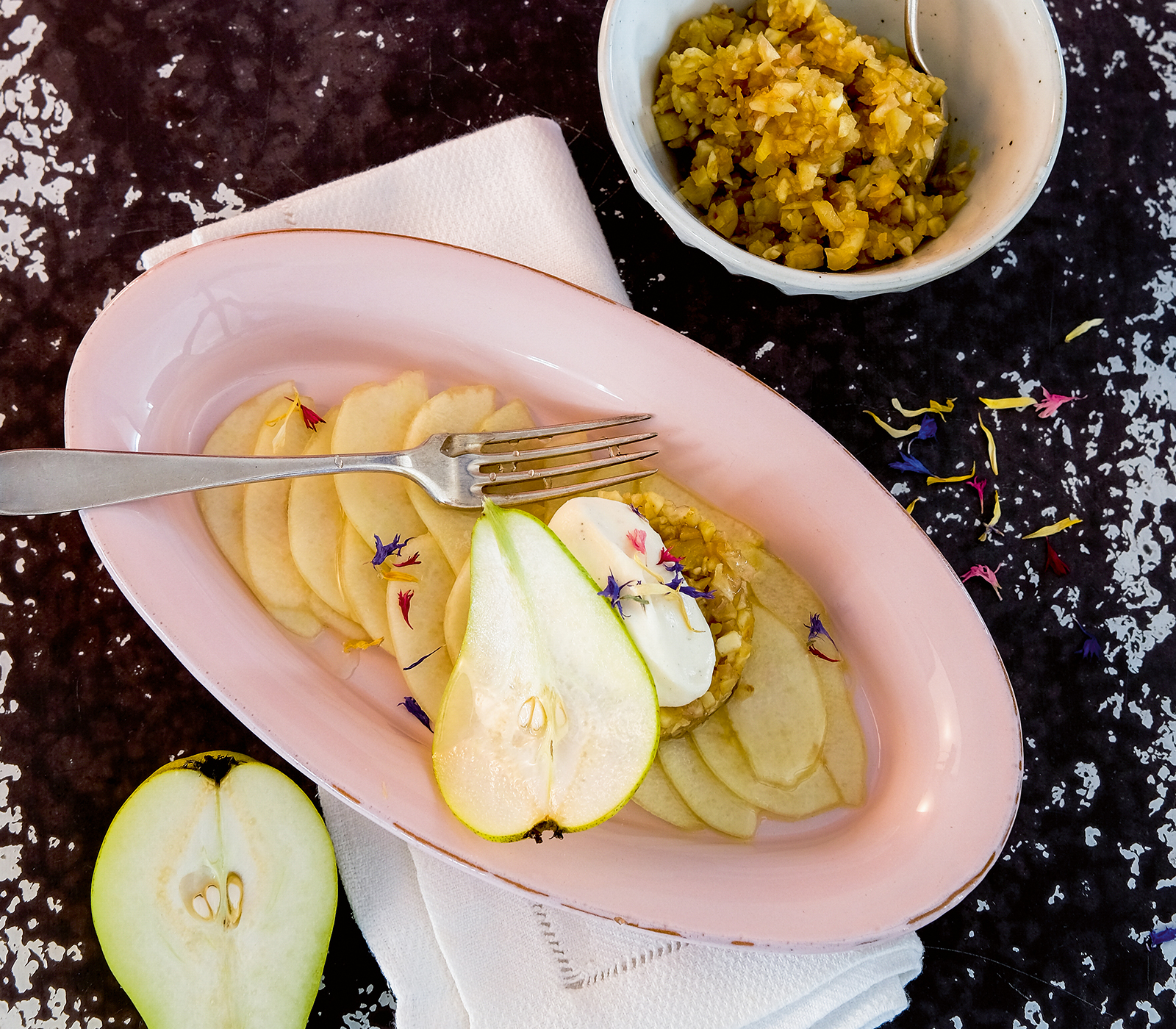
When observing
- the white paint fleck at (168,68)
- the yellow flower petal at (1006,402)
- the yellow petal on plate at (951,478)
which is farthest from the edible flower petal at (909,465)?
the white paint fleck at (168,68)

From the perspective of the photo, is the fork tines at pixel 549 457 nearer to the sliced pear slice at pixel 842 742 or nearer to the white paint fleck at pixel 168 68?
the sliced pear slice at pixel 842 742

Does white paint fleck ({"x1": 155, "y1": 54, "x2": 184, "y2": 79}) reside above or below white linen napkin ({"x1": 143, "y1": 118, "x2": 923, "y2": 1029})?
above

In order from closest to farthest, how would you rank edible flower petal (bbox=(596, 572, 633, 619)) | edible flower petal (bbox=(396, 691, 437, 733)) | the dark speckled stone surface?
edible flower petal (bbox=(596, 572, 633, 619))
edible flower petal (bbox=(396, 691, 437, 733))
the dark speckled stone surface

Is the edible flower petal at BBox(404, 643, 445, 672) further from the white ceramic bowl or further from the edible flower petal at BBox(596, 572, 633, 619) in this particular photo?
the white ceramic bowl

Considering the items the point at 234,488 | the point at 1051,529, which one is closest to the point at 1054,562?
the point at 1051,529

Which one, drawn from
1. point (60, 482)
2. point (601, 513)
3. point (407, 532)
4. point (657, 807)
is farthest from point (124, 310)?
point (657, 807)

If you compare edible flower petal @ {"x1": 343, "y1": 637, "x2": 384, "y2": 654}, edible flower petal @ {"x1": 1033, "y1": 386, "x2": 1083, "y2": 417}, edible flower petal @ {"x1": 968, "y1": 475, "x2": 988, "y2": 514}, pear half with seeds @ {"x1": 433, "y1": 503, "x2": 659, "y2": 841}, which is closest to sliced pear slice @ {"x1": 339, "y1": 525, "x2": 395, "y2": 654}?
edible flower petal @ {"x1": 343, "y1": 637, "x2": 384, "y2": 654}
